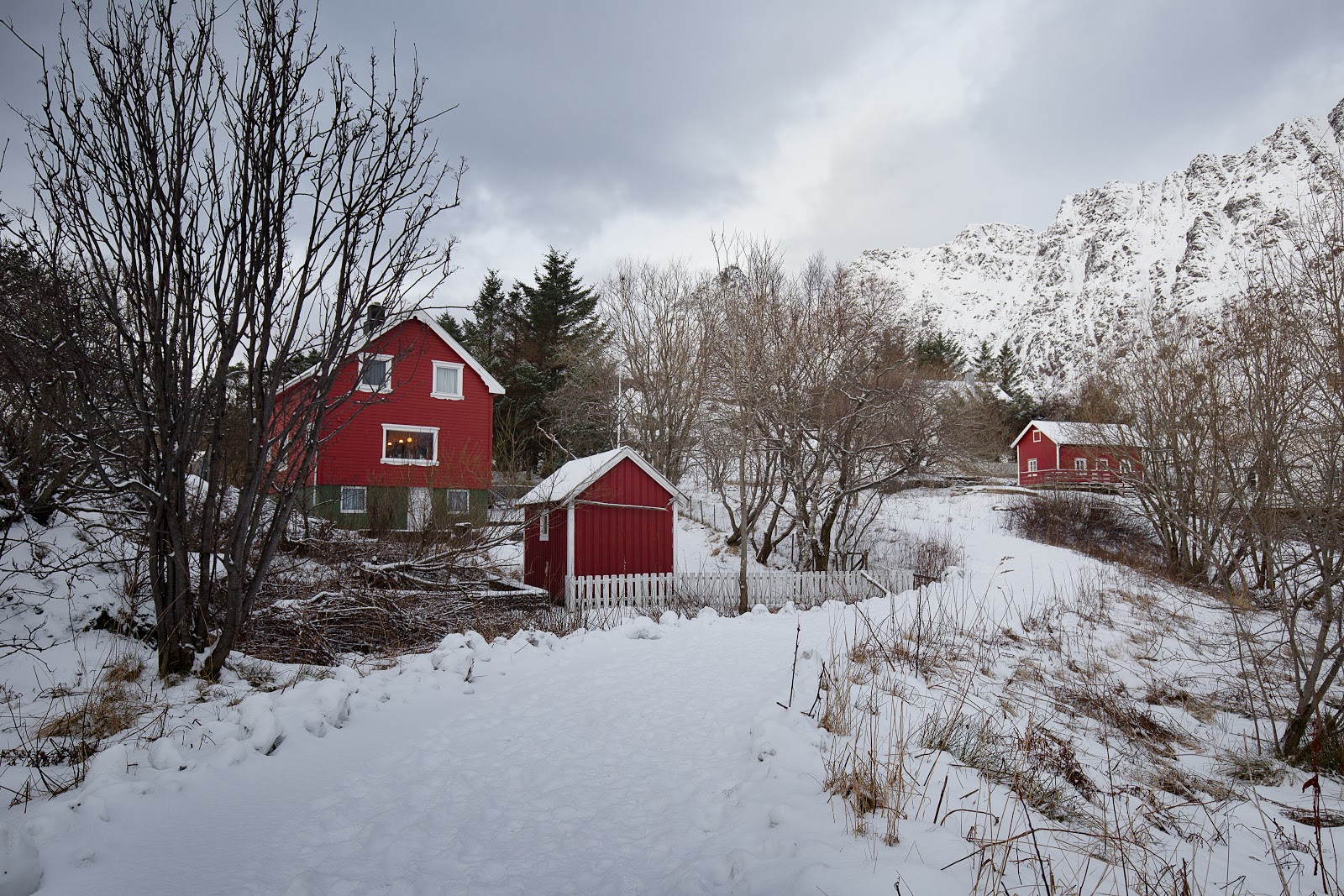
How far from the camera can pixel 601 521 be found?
45.9 ft

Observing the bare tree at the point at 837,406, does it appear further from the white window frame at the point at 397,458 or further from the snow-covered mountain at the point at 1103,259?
the snow-covered mountain at the point at 1103,259

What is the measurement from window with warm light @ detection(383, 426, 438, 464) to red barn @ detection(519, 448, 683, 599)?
23.1 ft

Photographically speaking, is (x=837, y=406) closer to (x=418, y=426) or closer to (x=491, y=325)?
(x=418, y=426)

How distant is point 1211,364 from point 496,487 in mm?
18947

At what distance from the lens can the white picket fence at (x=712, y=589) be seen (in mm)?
12461

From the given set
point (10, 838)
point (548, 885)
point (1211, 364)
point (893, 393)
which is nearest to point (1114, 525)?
point (1211, 364)

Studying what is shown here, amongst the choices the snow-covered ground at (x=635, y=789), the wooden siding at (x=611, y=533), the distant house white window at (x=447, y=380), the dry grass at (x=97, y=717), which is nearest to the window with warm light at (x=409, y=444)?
the distant house white window at (x=447, y=380)

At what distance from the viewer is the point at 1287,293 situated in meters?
6.67

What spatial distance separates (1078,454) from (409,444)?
3235 centimetres

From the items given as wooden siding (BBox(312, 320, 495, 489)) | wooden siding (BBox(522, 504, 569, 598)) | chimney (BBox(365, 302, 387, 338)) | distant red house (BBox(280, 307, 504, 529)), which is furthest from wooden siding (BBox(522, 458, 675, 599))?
chimney (BBox(365, 302, 387, 338))

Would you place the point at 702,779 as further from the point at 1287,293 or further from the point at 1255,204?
the point at 1255,204

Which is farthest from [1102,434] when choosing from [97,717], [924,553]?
[97,717]

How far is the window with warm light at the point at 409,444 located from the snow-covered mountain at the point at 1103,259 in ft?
271

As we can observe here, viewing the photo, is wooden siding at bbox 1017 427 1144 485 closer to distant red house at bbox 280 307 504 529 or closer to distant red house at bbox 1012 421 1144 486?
distant red house at bbox 1012 421 1144 486
